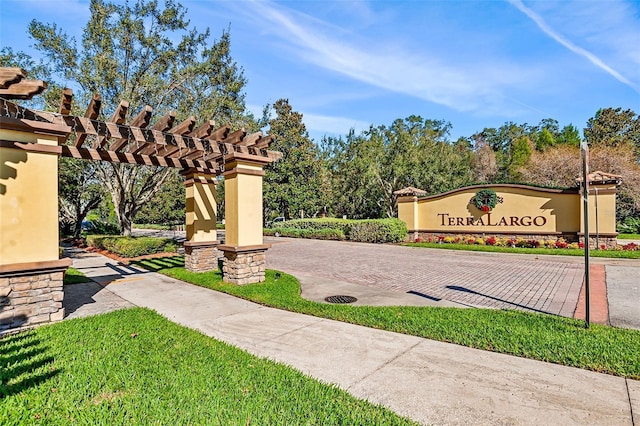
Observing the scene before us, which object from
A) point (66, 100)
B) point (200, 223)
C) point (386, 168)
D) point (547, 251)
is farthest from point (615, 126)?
point (66, 100)

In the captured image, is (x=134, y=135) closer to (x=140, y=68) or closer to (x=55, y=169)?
(x=55, y=169)

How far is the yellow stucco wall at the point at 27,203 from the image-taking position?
531cm

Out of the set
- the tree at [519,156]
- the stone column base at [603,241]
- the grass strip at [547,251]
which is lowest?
the grass strip at [547,251]

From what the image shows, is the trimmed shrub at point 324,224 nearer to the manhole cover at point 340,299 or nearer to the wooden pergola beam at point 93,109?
the manhole cover at point 340,299

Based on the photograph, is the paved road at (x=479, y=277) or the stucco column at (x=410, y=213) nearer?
the paved road at (x=479, y=277)

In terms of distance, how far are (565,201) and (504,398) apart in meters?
14.6

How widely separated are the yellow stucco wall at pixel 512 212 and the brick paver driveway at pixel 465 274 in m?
3.25

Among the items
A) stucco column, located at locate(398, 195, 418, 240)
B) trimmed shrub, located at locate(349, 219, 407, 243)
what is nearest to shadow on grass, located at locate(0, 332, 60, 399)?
trimmed shrub, located at locate(349, 219, 407, 243)

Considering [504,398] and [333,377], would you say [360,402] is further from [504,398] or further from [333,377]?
[504,398]

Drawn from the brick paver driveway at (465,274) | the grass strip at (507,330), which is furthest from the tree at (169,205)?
the grass strip at (507,330)

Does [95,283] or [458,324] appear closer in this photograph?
[458,324]

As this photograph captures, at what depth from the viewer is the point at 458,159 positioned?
27422 millimetres

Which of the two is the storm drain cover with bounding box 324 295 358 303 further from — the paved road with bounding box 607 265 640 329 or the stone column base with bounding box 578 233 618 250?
the stone column base with bounding box 578 233 618 250

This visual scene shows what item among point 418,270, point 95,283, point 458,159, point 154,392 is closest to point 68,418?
point 154,392
